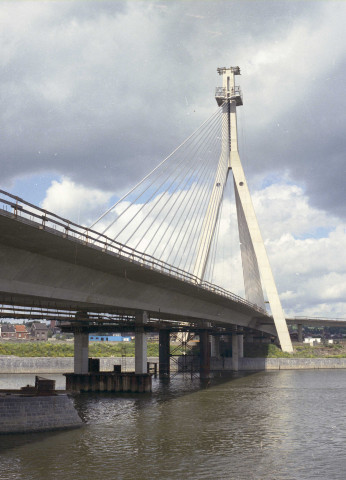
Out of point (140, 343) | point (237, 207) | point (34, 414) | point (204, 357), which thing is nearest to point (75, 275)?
point (34, 414)

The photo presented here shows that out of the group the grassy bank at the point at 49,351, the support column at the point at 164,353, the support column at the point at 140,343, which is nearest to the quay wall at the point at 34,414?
the support column at the point at 140,343

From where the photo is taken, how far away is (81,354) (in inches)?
2195

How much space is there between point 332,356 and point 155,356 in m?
33.3

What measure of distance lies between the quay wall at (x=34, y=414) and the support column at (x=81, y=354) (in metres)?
23.0

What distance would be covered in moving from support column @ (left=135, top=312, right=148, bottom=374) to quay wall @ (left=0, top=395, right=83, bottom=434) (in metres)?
21.1

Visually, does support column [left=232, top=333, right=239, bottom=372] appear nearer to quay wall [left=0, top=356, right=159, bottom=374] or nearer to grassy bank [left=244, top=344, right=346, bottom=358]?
grassy bank [left=244, top=344, right=346, bottom=358]

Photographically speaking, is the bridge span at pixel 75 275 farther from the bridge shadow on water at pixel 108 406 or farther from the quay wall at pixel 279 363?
the quay wall at pixel 279 363

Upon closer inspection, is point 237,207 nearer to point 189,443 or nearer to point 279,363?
point 279,363

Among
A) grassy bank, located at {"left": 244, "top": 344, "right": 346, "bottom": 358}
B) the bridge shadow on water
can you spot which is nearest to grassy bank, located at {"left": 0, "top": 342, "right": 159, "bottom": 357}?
grassy bank, located at {"left": 244, "top": 344, "right": 346, "bottom": 358}

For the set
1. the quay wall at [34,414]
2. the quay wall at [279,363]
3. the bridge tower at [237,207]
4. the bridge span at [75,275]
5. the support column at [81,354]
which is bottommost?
the quay wall at [279,363]

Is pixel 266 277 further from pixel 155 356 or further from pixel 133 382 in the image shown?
pixel 133 382

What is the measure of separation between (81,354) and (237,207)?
44020 millimetres

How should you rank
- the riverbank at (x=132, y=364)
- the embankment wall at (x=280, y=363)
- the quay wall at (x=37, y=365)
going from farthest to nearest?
the embankment wall at (x=280, y=363) < the riverbank at (x=132, y=364) < the quay wall at (x=37, y=365)

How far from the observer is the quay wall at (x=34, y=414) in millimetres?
29672
